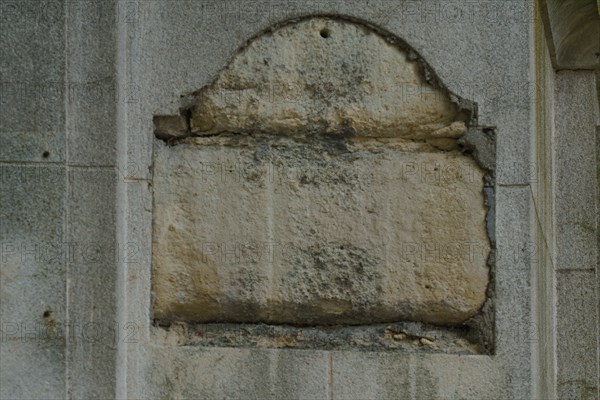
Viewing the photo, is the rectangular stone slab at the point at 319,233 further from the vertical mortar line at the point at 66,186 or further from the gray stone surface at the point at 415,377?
the vertical mortar line at the point at 66,186

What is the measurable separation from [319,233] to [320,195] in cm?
16

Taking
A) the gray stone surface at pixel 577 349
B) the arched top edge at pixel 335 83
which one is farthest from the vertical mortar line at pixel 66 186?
the gray stone surface at pixel 577 349

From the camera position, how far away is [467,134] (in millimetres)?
3570

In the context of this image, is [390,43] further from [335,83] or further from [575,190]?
[575,190]

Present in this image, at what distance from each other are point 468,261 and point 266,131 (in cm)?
100

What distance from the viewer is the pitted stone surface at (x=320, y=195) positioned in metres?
3.57

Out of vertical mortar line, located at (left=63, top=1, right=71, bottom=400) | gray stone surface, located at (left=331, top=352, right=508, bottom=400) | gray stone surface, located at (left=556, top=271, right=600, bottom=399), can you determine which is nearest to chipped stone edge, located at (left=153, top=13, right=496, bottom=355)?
gray stone surface, located at (left=331, top=352, right=508, bottom=400)

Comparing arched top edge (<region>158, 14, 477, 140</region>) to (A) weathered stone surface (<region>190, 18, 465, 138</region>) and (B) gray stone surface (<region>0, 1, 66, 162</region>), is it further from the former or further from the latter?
(B) gray stone surface (<region>0, 1, 66, 162</region>)

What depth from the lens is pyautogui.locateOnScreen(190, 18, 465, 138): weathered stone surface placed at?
3.62m

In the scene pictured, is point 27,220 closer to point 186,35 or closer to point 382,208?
point 186,35

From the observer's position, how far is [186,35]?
3646 millimetres

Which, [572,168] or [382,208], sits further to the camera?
[572,168]

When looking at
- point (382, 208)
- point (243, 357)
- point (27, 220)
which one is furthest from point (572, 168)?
point (27, 220)

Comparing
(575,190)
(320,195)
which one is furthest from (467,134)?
(575,190)
